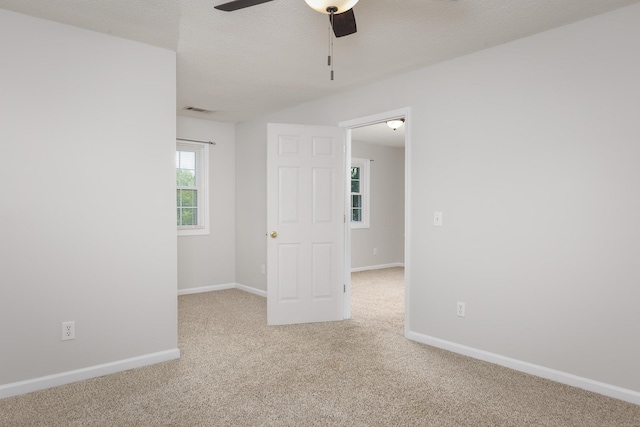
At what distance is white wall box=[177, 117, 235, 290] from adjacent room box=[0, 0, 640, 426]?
1813 mm

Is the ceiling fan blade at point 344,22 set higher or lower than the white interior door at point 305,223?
higher

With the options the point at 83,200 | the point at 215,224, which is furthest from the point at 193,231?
the point at 83,200

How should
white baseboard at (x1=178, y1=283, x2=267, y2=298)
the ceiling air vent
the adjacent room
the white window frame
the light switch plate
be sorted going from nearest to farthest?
the adjacent room → the light switch plate → the ceiling air vent → white baseboard at (x1=178, y1=283, x2=267, y2=298) → the white window frame

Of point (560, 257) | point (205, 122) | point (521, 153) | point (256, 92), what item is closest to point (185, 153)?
point (205, 122)

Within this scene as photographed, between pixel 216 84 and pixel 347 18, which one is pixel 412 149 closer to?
pixel 347 18

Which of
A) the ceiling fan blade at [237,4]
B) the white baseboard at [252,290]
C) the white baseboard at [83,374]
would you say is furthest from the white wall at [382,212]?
the ceiling fan blade at [237,4]

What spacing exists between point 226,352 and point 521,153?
2.75 metres

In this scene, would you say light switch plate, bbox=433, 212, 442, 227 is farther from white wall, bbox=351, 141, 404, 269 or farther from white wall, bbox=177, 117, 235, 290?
white wall, bbox=351, 141, 404, 269

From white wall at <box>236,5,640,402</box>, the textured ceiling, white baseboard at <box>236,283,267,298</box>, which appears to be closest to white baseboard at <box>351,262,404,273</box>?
white baseboard at <box>236,283,267,298</box>

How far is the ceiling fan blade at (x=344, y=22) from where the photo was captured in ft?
6.88

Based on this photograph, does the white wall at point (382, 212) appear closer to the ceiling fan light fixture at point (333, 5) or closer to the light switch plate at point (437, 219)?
the light switch plate at point (437, 219)

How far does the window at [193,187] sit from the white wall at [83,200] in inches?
96.5

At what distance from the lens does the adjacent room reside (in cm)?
247

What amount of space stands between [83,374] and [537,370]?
3.16 metres
